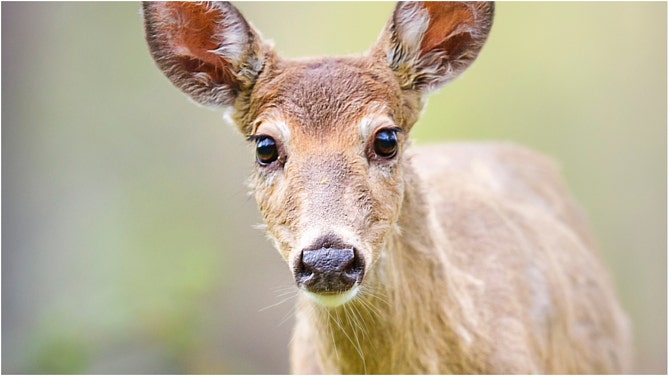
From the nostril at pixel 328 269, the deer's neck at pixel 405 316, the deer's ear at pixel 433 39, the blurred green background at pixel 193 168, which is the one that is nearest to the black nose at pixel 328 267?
the nostril at pixel 328 269

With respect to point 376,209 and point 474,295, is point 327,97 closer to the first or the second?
point 376,209

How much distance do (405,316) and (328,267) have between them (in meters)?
1.00

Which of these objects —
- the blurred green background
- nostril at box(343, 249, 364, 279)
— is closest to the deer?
nostril at box(343, 249, 364, 279)

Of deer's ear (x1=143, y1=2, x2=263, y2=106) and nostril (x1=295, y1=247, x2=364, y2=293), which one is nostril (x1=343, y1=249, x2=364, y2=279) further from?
deer's ear (x1=143, y1=2, x2=263, y2=106)

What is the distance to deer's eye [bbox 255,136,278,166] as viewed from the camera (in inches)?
155

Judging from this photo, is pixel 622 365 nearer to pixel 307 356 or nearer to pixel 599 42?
pixel 307 356

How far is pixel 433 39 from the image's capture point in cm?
432

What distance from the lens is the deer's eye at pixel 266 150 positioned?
12.9ft

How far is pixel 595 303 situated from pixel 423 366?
1919mm

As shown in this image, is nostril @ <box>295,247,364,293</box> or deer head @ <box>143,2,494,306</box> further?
deer head @ <box>143,2,494,306</box>

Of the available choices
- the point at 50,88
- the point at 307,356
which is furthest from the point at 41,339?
the point at 307,356

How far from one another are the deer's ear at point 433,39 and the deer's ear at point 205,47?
0.63 metres

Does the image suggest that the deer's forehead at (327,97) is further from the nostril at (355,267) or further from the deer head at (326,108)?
the nostril at (355,267)

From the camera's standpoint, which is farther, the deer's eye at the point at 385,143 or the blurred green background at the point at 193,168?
the blurred green background at the point at 193,168
